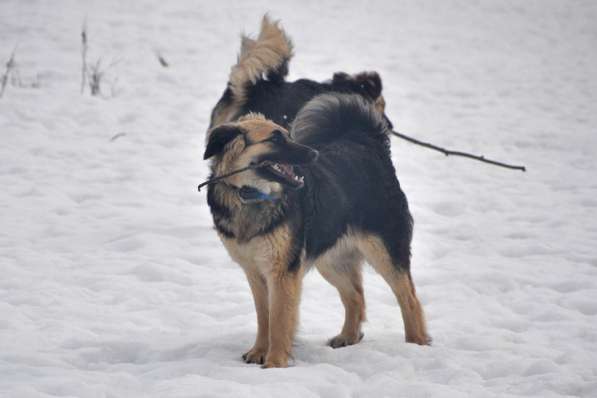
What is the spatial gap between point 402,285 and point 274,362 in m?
1.09

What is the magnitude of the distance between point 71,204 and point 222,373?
4.06m

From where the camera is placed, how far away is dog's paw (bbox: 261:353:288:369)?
4.41 metres

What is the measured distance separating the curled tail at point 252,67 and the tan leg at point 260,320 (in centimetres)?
181

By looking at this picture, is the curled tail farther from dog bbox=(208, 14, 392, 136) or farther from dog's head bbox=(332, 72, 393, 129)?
dog's head bbox=(332, 72, 393, 129)

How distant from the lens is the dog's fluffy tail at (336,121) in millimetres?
5148

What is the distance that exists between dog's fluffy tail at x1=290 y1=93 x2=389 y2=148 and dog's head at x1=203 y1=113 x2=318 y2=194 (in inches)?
28.4

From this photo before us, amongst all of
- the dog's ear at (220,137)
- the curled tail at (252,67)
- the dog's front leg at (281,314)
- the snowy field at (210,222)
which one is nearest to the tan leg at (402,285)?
the snowy field at (210,222)

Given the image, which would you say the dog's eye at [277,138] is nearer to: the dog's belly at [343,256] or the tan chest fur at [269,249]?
the tan chest fur at [269,249]

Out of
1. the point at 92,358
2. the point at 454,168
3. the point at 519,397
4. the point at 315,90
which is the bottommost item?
the point at 92,358

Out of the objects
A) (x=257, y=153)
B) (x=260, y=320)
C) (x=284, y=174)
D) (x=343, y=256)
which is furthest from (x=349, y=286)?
(x=257, y=153)

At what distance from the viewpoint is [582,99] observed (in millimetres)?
13211

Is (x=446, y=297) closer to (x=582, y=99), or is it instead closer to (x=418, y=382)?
(x=418, y=382)

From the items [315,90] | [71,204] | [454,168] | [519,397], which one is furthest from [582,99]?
[519,397]

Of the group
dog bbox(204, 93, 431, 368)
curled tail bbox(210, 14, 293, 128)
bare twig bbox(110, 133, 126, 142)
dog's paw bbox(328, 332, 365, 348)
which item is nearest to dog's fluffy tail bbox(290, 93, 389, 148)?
dog bbox(204, 93, 431, 368)
